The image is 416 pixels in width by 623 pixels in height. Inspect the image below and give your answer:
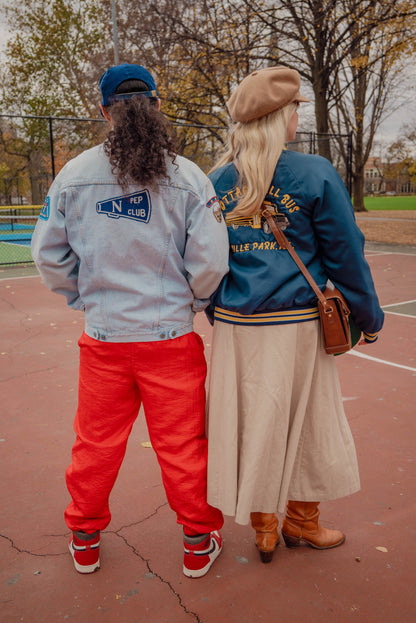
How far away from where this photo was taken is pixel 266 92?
209cm

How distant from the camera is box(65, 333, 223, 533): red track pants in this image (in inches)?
86.0

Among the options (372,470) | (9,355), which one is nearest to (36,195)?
(9,355)

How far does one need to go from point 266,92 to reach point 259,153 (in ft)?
0.74

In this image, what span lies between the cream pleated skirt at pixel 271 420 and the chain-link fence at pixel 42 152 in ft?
37.8

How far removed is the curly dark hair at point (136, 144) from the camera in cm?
201

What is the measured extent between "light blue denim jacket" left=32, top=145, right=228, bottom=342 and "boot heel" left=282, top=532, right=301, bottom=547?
3.68 feet

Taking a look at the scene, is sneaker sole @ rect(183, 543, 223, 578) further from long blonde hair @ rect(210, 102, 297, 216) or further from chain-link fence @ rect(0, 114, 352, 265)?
chain-link fence @ rect(0, 114, 352, 265)

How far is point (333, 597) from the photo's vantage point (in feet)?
7.21

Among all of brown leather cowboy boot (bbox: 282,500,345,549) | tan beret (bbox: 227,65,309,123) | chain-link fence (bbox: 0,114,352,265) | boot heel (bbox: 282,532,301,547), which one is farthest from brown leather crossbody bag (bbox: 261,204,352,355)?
chain-link fence (bbox: 0,114,352,265)

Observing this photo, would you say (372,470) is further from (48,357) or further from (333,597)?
(48,357)

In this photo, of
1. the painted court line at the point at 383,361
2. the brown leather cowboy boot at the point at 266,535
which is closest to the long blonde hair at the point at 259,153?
the brown leather cowboy boot at the point at 266,535

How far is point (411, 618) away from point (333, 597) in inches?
11.6

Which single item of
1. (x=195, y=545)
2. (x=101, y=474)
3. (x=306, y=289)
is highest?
(x=306, y=289)

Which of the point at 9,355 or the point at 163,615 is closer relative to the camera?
the point at 163,615
